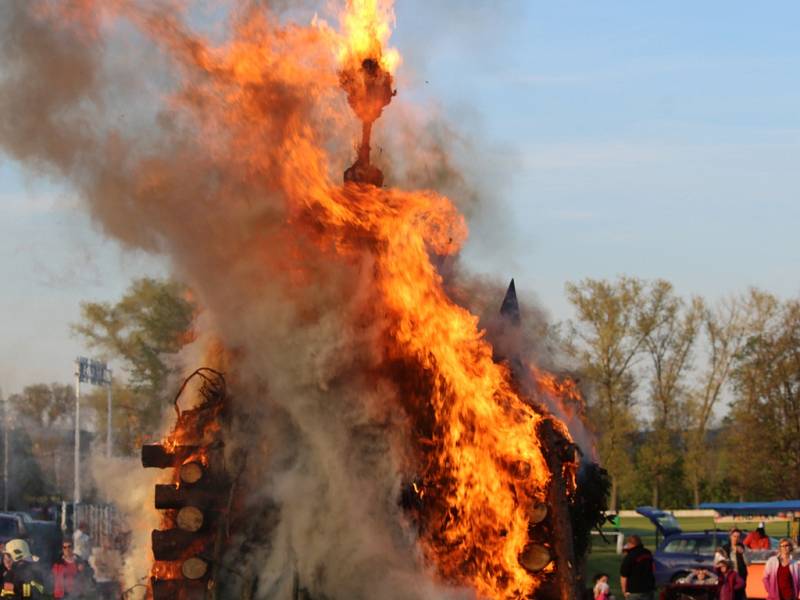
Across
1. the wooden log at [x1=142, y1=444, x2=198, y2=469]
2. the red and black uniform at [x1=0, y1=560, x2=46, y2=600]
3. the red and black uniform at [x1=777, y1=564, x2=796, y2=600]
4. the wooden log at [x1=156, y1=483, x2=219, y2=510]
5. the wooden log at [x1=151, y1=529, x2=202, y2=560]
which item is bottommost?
the red and black uniform at [x1=777, y1=564, x2=796, y2=600]

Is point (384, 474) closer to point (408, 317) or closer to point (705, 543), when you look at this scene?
point (408, 317)

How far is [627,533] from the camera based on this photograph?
49.5 meters

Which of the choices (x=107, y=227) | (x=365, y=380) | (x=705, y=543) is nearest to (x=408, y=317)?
(x=365, y=380)

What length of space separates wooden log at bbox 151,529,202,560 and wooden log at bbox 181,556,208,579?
126 mm

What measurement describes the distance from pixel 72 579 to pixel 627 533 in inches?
1171

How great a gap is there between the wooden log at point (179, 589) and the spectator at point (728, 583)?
368 inches

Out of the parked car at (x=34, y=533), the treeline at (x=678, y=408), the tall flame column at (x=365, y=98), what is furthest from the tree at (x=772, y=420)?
the tall flame column at (x=365, y=98)

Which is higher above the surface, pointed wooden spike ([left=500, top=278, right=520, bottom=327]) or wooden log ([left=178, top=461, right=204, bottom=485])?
pointed wooden spike ([left=500, top=278, right=520, bottom=327])

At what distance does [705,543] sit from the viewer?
102ft

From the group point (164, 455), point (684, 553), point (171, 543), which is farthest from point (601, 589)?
point (684, 553)

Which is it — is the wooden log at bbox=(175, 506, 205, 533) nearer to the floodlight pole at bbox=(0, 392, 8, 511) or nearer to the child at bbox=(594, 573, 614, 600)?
the child at bbox=(594, 573, 614, 600)

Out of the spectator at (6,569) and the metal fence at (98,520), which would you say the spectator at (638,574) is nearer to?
the spectator at (6,569)

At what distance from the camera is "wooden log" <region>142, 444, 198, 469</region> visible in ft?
46.8

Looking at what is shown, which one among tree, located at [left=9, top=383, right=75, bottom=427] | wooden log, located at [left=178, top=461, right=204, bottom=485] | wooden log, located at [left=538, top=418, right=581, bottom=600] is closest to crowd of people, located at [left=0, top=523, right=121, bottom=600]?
wooden log, located at [left=178, top=461, right=204, bottom=485]
